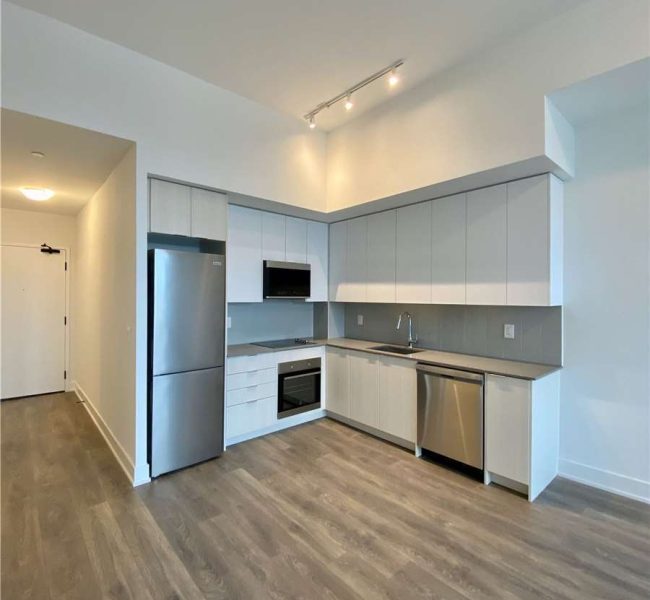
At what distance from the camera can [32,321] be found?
199 inches

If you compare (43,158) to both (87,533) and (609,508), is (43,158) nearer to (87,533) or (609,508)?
(87,533)

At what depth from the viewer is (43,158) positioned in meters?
3.06

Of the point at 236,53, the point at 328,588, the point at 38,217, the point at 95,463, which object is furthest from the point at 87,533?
the point at 38,217

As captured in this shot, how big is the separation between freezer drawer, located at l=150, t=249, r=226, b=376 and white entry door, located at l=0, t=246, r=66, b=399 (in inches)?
139

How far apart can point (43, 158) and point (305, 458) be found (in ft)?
11.4

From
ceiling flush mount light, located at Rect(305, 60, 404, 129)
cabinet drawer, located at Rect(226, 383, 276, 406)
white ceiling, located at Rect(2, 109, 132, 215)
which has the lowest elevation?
cabinet drawer, located at Rect(226, 383, 276, 406)

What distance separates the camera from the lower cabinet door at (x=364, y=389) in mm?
3617

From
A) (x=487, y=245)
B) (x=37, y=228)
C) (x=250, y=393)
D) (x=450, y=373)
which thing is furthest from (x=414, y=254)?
(x=37, y=228)

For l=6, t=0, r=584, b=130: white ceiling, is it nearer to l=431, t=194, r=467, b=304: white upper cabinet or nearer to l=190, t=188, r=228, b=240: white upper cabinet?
l=190, t=188, r=228, b=240: white upper cabinet

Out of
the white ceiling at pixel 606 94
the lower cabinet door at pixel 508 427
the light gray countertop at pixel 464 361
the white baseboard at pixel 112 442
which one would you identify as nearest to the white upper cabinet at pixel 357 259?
the light gray countertop at pixel 464 361

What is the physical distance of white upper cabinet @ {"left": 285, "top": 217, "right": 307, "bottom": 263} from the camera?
409cm

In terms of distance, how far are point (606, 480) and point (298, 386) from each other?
277cm

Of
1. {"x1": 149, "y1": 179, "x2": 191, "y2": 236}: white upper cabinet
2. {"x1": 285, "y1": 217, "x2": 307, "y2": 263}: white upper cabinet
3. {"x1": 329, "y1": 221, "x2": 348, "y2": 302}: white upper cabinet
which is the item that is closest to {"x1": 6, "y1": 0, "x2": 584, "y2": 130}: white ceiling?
{"x1": 149, "y1": 179, "x2": 191, "y2": 236}: white upper cabinet

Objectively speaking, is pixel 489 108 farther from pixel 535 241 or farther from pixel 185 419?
pixel 185 419
